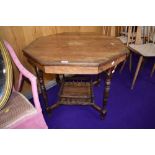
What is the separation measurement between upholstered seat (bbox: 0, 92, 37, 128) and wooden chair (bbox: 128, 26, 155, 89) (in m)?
1.44

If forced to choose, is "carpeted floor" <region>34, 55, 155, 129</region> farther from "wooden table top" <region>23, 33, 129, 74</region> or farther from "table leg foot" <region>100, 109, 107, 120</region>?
"wooden table top" <region>23, 33, 129, 74</region>

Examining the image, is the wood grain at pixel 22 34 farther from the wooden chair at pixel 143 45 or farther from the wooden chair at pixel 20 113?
the wooden chair at pixel 143 45

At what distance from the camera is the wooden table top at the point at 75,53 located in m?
1.26

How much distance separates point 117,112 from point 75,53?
893 millimetres

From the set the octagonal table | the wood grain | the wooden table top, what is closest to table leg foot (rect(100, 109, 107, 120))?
the octagonal table

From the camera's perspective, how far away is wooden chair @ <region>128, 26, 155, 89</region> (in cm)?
204

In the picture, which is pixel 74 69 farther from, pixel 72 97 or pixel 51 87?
pixel 51 87

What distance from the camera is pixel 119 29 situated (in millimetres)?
3049

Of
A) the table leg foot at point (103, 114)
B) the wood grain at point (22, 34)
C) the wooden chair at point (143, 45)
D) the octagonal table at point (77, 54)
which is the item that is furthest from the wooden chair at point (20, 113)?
the wooden chair at point (143, 45)

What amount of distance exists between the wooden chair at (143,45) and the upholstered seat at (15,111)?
1.44 m

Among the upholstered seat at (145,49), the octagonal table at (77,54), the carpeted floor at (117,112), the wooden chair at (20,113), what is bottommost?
the carpeted floor at (117,112)

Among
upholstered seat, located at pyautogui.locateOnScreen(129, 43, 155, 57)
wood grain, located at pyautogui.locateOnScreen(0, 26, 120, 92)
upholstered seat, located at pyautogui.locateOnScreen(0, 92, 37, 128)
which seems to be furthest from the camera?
upholstered seat, located at pyautogui.locateOnScreen(129, 43, 155, 57)

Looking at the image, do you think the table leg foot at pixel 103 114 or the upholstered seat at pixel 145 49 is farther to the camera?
the upholstered seat at pixel 145 49

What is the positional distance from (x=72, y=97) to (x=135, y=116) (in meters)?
0.72
